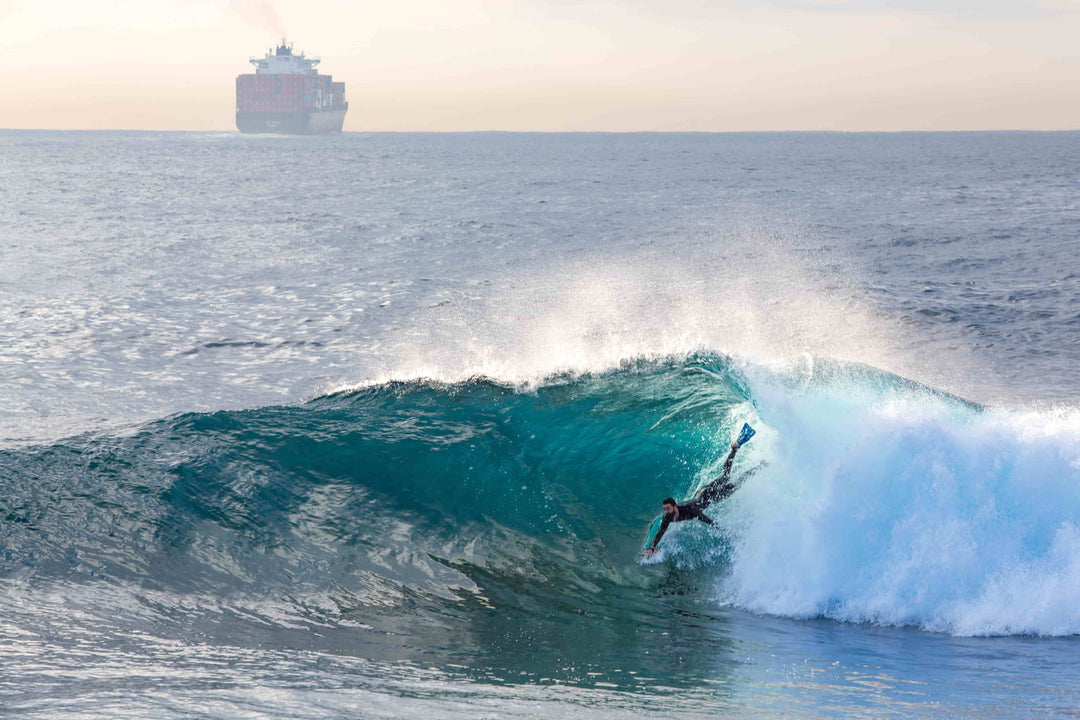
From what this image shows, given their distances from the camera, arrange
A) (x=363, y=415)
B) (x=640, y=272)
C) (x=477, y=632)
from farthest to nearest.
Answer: (x=640, y=272) < (x=363, y=415) < (x=477, y=632)

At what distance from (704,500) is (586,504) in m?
1.74

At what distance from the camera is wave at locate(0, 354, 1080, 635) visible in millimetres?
9117

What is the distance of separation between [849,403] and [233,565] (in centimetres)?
732

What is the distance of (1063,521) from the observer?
9.20 meters

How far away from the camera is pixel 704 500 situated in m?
10.3

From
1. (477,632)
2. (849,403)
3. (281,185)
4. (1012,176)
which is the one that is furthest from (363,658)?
(1012,176)

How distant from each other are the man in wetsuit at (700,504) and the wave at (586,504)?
0.57ft

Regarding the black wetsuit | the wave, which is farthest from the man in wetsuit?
the wave

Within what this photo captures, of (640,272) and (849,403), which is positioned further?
(640,272)

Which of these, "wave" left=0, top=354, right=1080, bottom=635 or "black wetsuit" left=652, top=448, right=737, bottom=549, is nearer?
"wave" left=0, top=354, right=1080, bottom=635

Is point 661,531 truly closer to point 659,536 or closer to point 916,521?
point 659,536

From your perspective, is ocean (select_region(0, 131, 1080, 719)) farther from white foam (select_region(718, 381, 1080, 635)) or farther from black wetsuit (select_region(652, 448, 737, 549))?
black wetsuit (select_region(652, 448, 737, 549))

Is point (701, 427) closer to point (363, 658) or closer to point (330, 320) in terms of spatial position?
point (363, 658)

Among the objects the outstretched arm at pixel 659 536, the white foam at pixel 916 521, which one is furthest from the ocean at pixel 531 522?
the outstretched arm at pixel 659 536
